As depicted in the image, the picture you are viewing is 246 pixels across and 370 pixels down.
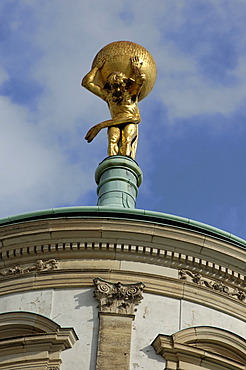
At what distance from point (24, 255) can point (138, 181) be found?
578cm

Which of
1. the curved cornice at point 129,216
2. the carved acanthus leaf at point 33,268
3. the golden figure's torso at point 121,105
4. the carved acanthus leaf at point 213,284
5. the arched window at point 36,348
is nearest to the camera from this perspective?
the arched window at point 36,348

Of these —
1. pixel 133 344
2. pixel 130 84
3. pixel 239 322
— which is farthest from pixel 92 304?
pixel 130 84

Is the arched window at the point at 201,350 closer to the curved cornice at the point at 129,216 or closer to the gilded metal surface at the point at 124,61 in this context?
the curved cornice at the point at 129,216

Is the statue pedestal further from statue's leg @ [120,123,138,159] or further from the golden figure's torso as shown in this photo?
the golden figure's torso

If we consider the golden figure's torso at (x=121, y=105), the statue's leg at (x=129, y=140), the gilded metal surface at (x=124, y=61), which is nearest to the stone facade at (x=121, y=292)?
the statue's leg at (x=129, y=140)

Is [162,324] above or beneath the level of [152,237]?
beneath

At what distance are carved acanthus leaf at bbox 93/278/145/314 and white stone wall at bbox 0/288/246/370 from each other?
0.16 metres

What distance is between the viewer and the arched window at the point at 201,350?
1046 inches

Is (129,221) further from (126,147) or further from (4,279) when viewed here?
(126,147)

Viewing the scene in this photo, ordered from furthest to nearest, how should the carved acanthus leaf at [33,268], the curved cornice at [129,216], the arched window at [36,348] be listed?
1. the curved cornice at [129,216]
2. the carved acanthus leaf at [33,268]
3. the arched window at [36,348]

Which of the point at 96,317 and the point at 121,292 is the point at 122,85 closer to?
the point at 121,292

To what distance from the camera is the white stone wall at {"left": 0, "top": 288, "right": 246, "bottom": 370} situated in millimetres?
26516

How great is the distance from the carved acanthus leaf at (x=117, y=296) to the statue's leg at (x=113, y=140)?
681 cm

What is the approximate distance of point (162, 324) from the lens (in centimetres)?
2728
